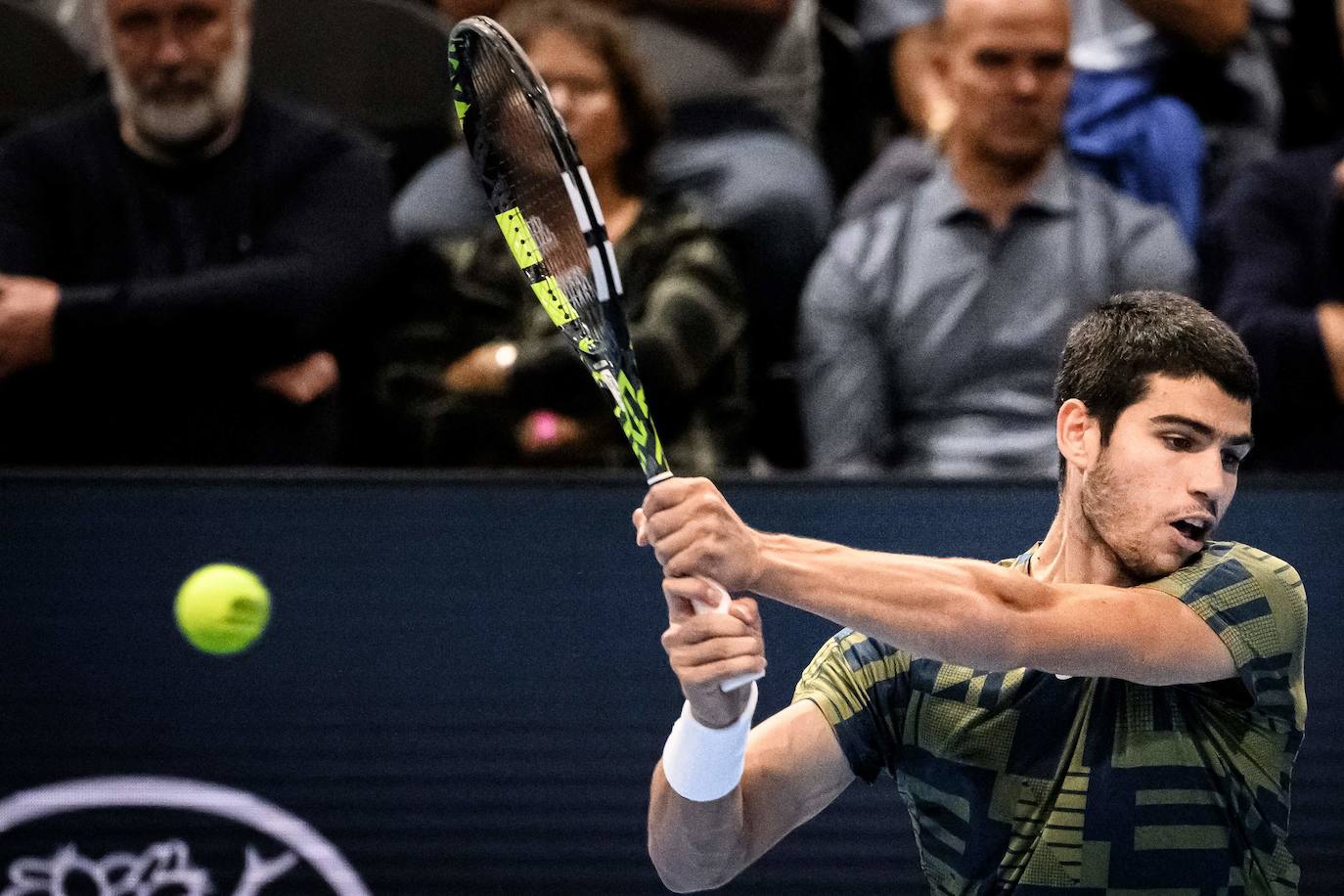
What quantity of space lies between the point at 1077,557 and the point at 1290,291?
1.81 meters

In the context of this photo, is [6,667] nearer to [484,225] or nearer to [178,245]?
[178,245]

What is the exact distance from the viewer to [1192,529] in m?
2.40

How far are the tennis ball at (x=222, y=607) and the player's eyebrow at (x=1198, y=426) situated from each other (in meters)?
1.92

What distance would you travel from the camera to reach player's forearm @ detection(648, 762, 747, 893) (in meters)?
2.51

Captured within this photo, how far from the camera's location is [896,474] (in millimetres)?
3678

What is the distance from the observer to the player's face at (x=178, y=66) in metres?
4.28

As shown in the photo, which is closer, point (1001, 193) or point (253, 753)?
point (253, 753)

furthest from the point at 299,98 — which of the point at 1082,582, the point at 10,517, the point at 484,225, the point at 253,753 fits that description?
the point at 1082,582

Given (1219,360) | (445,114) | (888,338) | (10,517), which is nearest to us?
(1219,360)

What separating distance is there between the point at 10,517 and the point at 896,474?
1.67 meters

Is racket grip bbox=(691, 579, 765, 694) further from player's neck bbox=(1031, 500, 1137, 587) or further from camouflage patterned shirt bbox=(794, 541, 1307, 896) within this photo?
player's neck bbox=(1031, 500, 1137, 587)

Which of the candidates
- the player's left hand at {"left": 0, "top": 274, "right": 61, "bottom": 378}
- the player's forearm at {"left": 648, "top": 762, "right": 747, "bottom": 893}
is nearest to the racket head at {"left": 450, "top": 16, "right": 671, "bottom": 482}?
the player's forearm at {"left": 648, "top": 762, "right": 747, "bottom": 893}

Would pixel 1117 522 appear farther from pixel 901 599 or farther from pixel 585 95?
pixel 585 95

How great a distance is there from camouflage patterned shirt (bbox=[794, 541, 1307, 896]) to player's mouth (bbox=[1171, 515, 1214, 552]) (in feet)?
0.13
